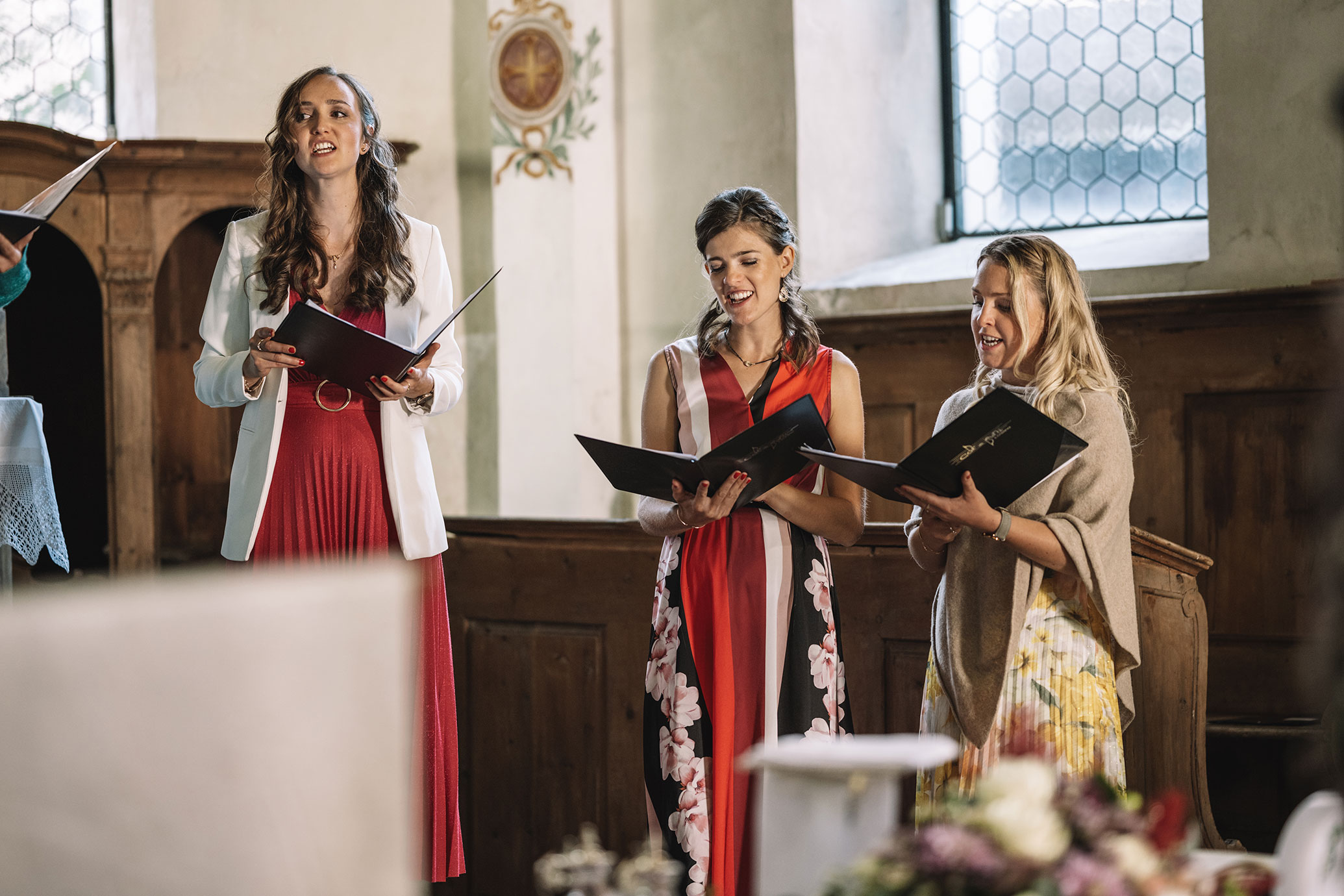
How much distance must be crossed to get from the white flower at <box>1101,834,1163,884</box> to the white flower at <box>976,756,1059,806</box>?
0.06 metres

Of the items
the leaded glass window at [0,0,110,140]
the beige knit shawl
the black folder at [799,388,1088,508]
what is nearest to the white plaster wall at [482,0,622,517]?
the leaded glass window at [0,0,110,140]

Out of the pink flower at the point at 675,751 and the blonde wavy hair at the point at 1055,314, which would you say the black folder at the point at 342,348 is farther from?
the blonde wavy hair at the point at 1055,314

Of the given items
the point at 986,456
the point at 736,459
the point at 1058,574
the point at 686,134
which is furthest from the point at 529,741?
the point at 686,134

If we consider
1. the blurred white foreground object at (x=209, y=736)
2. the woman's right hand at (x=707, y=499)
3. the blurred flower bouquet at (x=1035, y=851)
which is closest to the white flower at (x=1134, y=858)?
the blurred flower bouquet at (x=1035, y=851)

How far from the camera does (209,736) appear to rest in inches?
31.9

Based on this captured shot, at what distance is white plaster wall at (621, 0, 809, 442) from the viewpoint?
17.1ft

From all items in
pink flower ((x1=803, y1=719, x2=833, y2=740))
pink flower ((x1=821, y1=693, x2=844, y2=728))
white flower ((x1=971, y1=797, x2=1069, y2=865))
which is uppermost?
white flower ((x1=971, y1=797, x2=1069, y2=865))

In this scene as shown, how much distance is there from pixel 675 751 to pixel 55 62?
15.6 feet

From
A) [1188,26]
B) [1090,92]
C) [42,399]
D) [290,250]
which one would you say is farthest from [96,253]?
[1188,26]

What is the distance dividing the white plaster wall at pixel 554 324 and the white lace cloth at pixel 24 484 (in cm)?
271

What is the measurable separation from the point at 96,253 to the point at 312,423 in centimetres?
325

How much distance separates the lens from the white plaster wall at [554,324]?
5355 mm

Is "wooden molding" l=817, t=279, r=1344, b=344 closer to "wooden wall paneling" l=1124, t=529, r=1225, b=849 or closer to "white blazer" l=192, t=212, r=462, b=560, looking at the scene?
"wooden wall paneling" l=1124, t=529, r=1225, b=849

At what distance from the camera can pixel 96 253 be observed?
494 centimetres
